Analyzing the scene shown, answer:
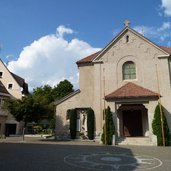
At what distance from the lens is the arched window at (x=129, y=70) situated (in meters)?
26.1

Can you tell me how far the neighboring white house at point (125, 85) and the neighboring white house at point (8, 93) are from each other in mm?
15349

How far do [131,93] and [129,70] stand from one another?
4148mm

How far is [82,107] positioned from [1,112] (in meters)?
17.7

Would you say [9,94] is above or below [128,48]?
below

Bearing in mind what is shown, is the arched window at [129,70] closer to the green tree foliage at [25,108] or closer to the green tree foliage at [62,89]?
the green tree foliage at [25,108]

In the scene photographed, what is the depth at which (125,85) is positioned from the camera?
82.0 feet

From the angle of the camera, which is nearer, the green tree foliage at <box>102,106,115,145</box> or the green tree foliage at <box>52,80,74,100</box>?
the green tree foliage at <box>102,106,115,145</box>

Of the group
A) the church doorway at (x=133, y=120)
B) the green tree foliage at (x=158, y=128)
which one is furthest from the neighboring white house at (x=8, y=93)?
the green tree foliage at (x=158, y=128)

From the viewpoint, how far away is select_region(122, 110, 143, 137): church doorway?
25.5m

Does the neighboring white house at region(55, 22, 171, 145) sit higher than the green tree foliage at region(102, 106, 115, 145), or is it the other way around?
the neighboring white house at region(55, 22, 171, 145)

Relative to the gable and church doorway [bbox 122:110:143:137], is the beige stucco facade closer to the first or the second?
the gable

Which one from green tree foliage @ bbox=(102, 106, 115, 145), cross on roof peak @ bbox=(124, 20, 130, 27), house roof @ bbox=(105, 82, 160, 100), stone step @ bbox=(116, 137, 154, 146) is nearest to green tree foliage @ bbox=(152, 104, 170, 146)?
stone step @ bbox=(116, 137, 154, 146)

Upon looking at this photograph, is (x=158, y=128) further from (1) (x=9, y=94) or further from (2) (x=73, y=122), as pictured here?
(1) (x=9, y=94)

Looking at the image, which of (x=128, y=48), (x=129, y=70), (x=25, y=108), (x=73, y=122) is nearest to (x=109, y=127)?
(x=73, y=122)
